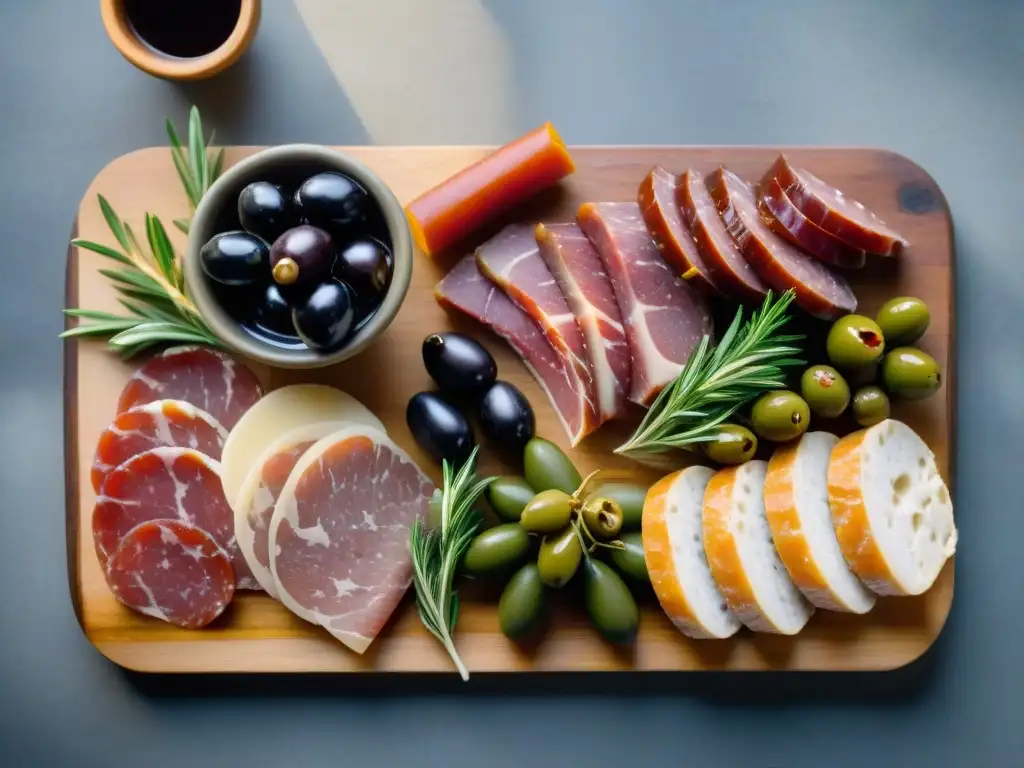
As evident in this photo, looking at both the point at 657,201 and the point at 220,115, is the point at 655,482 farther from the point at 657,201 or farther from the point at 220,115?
the point at 220,115

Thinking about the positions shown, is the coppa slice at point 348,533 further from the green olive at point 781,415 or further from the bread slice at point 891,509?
the bread slice at point 891,509

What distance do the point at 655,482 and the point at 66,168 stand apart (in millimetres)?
1266

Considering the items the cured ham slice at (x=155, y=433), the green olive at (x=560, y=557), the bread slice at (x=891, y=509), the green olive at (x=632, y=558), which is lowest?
the bread slice at (x=891, y=509)

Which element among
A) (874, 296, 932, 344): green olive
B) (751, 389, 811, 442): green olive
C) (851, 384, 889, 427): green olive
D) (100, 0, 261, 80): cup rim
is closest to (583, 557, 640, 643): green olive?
(751, 389, 811, 442): green olive

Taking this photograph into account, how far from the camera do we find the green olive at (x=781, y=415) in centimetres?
140

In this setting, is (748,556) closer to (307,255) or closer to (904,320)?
(904,320)

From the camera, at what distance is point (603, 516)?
137 cm

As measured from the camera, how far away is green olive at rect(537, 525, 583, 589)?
138 centimetres

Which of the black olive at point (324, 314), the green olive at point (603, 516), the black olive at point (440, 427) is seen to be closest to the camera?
the black olive at point (324, 314)

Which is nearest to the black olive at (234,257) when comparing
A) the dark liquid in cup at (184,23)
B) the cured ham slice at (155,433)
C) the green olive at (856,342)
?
the cured ham slice at (155,433)

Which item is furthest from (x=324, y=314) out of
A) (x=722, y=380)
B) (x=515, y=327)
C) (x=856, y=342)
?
(x=856, y=342)

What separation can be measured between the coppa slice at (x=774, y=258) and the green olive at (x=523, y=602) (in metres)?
0.62

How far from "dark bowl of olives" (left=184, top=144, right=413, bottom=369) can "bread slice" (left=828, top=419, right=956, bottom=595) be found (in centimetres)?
76

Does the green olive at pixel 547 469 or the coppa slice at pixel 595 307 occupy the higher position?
the coppa slice at pixel 595 307
